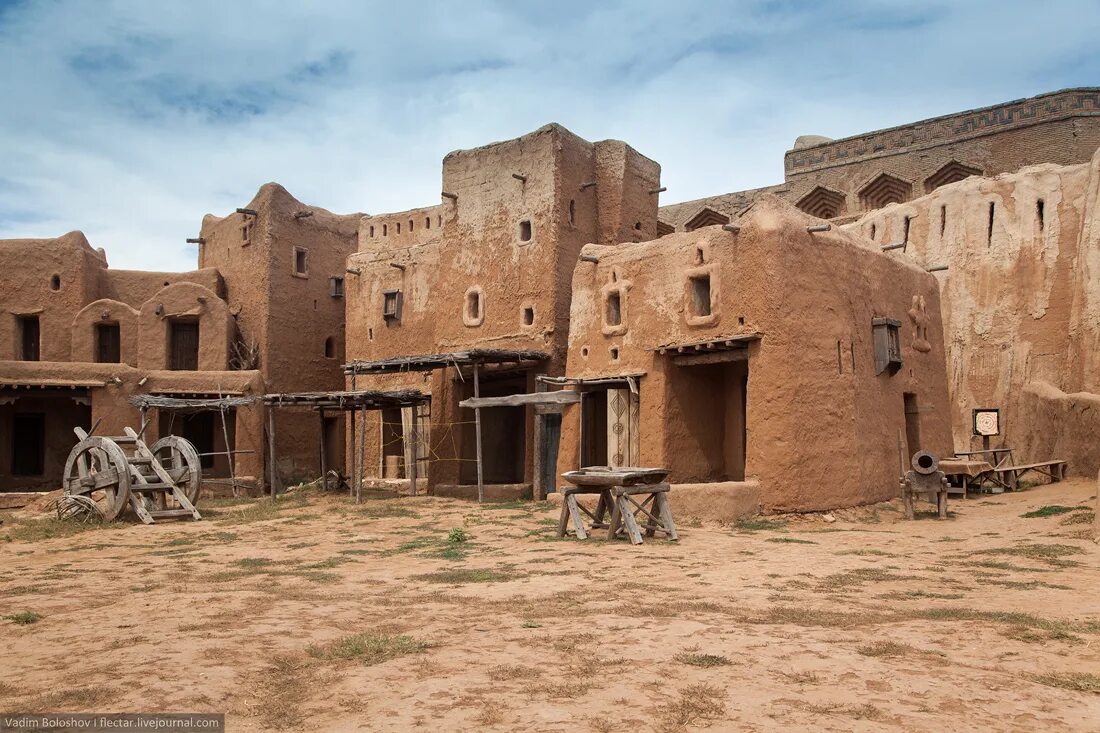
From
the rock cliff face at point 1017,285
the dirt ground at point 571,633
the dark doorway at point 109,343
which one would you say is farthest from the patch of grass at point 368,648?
the dark doorway at point 109,343

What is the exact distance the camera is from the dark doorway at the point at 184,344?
2873cm

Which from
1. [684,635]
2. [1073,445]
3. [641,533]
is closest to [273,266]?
[641,533]

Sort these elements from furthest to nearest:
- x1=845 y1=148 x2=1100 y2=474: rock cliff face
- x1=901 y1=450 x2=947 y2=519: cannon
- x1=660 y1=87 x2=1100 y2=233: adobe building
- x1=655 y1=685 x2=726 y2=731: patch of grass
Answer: x1=660 y1=87 x2=1100 y2=233: adobe building < x1=845 y1=148 x2=1100 y2=474: rock cliff face < x1=901 y1=450 x2=947 y2=519: cannon < x1=655 y1=685 x2=726 y2=731: patch of grass

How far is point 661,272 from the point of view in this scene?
17.1 metres

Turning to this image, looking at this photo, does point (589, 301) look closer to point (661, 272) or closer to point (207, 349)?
point (661, 272)

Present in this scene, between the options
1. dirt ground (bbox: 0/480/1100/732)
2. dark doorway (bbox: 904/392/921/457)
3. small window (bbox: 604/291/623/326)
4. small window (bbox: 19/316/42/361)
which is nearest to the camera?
dirt ground (bbox: 0/480/1100/732)

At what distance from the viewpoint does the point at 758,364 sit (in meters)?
15.0

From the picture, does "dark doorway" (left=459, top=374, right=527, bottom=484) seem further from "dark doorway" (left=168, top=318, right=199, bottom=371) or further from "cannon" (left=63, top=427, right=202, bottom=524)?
"dark doorway" (left=168, top=318, right=199, bottom=371)

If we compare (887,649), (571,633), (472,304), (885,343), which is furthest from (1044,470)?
(571,633)

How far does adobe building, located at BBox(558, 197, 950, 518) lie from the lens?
14.8 meters

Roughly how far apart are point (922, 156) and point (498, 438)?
70.6 ft

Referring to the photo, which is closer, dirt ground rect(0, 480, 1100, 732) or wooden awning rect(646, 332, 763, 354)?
dirt ground rect(0, 480, 1100, 732)

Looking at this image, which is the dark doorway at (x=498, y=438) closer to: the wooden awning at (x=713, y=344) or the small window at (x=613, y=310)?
the small window at (x=613, y=310)

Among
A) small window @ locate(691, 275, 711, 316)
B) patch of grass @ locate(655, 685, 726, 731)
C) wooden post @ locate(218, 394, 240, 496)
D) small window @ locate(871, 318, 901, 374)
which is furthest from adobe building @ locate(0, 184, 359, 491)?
patch of grass @ locate(655, 685, 726, 731)
